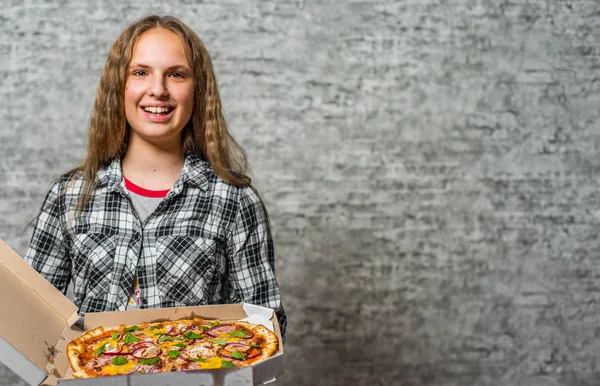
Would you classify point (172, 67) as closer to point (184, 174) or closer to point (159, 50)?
point (159, 50)

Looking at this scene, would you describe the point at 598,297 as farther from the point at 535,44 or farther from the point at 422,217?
the point at 535,44

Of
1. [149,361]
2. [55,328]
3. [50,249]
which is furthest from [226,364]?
[50,249]

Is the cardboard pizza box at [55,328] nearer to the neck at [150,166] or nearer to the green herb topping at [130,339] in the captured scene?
the green herb topping at [130,339]

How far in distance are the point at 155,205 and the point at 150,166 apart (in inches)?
4.4

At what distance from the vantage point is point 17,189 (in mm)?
3303

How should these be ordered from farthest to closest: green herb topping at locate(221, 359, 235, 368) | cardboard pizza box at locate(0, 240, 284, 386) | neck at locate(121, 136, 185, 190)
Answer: neck at locate(121, 136, 185, 190) < green herb topping at locate(221, 359, 235, 368) < cardboard pizza box at locate(0, 240, 284, 386)

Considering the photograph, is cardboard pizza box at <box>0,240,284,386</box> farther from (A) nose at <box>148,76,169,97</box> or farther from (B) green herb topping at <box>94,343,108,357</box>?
(A) nose at <box>148,76,169,97</box>

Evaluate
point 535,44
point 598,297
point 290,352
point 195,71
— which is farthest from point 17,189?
point 598,297

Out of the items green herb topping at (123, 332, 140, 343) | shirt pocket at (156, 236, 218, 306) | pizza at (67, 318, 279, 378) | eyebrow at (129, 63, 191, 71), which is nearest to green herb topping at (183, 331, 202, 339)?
pizza at (67, 318, 279, 378)

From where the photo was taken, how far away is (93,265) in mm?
1780

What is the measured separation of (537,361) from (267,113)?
1840 millimetres

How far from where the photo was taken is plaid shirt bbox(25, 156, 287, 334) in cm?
179

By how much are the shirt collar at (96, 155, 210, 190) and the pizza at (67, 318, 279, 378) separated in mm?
389

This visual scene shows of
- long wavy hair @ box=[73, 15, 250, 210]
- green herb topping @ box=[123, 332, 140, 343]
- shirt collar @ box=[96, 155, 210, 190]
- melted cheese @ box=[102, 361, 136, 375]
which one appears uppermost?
long wavy hair @ box=[73, 15, 250, 210]
